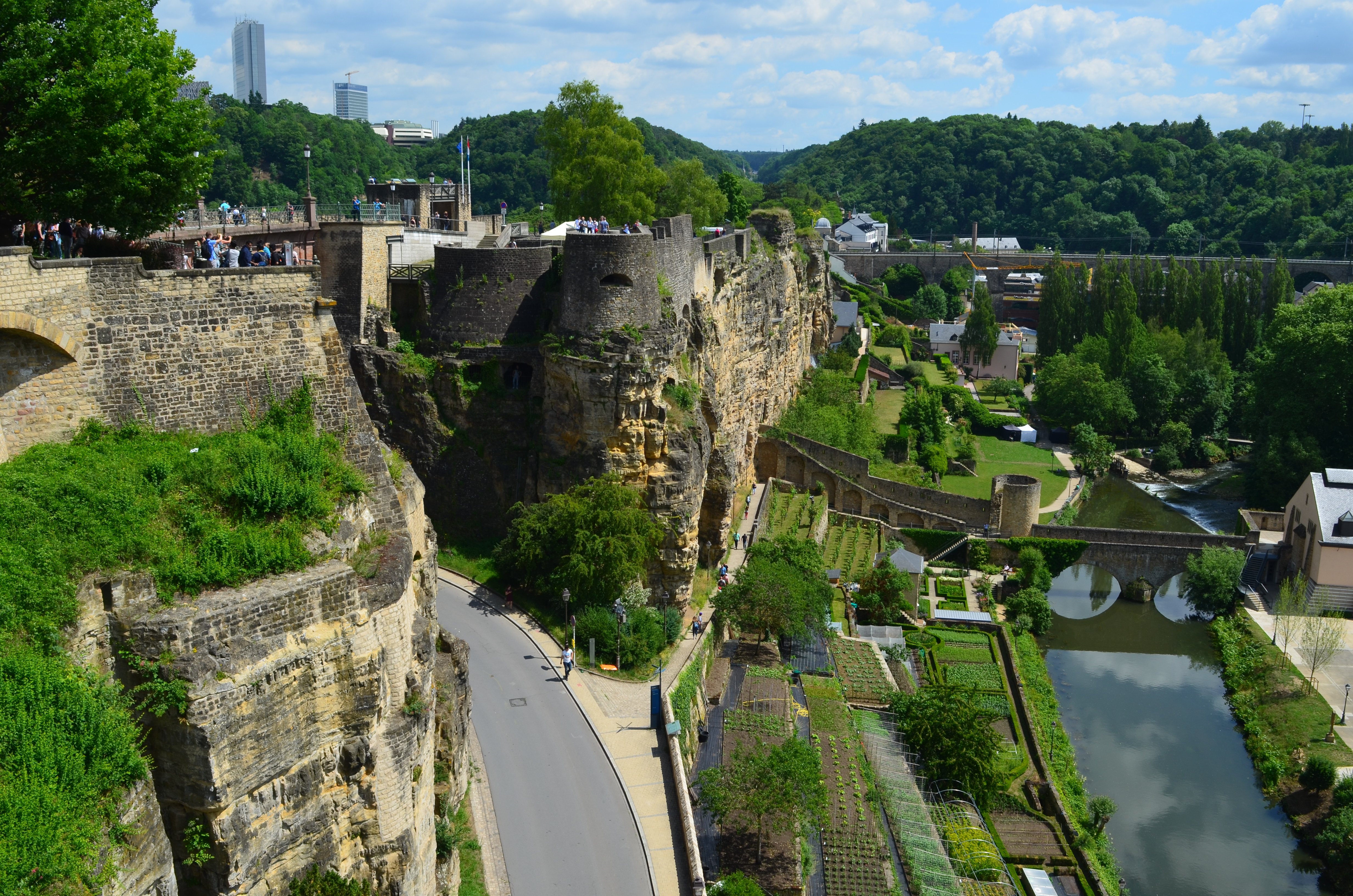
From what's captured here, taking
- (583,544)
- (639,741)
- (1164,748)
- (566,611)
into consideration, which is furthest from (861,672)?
(639,741)

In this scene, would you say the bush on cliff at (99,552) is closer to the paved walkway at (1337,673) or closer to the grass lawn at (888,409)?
the paved walkway at (1337,673)

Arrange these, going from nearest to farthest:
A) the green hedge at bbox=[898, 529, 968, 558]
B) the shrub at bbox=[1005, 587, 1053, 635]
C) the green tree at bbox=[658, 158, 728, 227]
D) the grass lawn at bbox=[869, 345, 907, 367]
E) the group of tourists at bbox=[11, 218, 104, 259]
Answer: the group of tourists at bbox=[11, 218, 104, 259], the shrub at bbox=[1005, 587, 1053, 635], the green hedge at bbox=[898, 529, 968, 558], the green tree at bbox=[658, 158, 728, 227], the grass lawn at bbox=[869, 345, 907, 367]

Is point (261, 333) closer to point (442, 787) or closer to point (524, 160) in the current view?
point (442, 787)

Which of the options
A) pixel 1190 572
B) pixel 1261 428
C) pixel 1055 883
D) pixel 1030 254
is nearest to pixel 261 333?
pixel 1055 883

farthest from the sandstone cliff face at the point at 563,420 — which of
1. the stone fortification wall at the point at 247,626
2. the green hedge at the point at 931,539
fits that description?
the stone fortification wall at the point at 247,626

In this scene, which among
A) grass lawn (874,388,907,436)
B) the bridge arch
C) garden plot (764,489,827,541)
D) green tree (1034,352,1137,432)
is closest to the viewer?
the bridge arch

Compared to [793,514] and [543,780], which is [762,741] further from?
[793,514]

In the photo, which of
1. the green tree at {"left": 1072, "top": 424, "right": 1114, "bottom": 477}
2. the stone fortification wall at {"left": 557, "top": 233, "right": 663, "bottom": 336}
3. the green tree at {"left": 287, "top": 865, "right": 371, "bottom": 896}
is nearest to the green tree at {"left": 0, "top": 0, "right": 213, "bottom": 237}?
the green tree at {"left": 287, "top": 865, "right": 371, "bottom": 896}

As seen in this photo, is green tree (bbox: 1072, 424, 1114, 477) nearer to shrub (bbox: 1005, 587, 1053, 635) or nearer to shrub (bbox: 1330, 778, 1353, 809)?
shrub (bbox: 1005, 587, 1053, 635)
